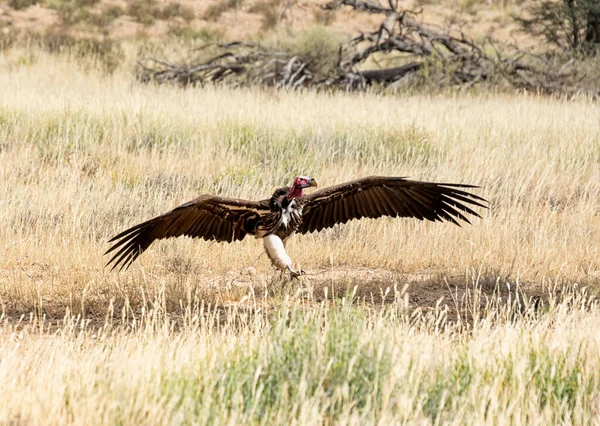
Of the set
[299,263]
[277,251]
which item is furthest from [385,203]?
[299,263]

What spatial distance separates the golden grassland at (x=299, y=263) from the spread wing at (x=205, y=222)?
477 mm

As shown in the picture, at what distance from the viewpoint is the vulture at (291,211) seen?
22.3ft

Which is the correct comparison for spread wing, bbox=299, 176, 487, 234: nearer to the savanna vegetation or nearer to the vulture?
the vulture

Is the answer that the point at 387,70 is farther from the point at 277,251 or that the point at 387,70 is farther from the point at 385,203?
the point at 277,251

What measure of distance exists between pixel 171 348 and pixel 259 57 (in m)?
15.1

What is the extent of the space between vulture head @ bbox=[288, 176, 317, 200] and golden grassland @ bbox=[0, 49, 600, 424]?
0.66 meters

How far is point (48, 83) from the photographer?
1808cm

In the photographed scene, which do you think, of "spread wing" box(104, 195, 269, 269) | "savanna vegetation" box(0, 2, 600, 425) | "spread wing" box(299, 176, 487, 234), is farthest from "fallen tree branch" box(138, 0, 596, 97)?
"spread wing" box(104, 195, 269, 269)

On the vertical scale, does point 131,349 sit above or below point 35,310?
above

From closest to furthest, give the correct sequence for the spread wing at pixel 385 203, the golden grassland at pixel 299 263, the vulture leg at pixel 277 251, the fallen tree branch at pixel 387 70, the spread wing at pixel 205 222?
the golden grassland at pixel 299 263 → the spread wing at pixel 205 222 → the vulture leg at pixel 277 251 → the spread wing at pixel 385 203 → the fallen tree branch at pixel 387 70

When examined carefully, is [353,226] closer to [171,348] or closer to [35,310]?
→ [35,310]

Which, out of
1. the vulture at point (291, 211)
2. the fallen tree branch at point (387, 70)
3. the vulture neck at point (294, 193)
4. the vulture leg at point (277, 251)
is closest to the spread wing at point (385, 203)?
the vulture at point (291, 211)

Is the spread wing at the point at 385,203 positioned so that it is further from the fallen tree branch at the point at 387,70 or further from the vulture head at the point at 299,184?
the fallen tree branch at the point at 387,70

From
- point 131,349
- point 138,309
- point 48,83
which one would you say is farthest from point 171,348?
point 48,83
